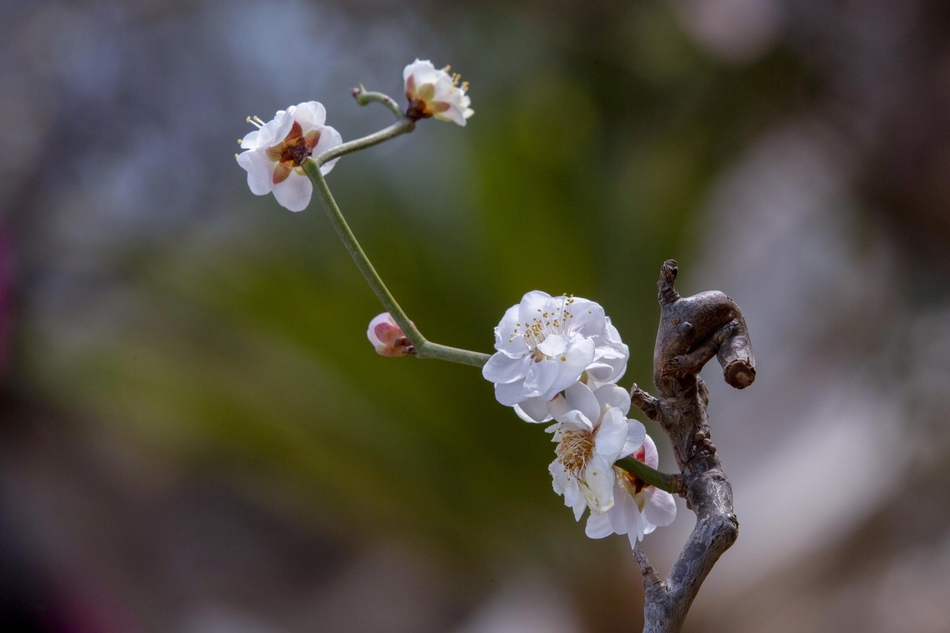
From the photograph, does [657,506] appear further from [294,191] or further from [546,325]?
[294,191]

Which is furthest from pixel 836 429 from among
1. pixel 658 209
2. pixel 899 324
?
pixel 658 209

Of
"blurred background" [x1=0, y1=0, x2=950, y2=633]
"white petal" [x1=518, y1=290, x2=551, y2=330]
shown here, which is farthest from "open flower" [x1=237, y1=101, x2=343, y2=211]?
"blurred background" [x1=0, y1=0, x2=950, y2=633]

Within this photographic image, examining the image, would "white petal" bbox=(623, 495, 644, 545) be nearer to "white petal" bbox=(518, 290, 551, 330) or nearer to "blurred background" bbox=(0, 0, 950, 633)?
"white petal" bbox=(518, 290, 551, 330)

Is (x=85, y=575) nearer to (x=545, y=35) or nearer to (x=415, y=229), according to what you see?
(x=415, y=229)

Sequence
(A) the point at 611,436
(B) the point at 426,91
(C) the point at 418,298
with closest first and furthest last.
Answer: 1. (A) the point at 611,436
2. (B) the point at 426,91
3. (C) the point at 418,298

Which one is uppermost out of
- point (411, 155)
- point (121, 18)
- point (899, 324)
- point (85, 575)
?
point (121, 18)

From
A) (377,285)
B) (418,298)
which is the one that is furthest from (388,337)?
(418,298)

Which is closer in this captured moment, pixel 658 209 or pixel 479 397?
pixel 479 397
